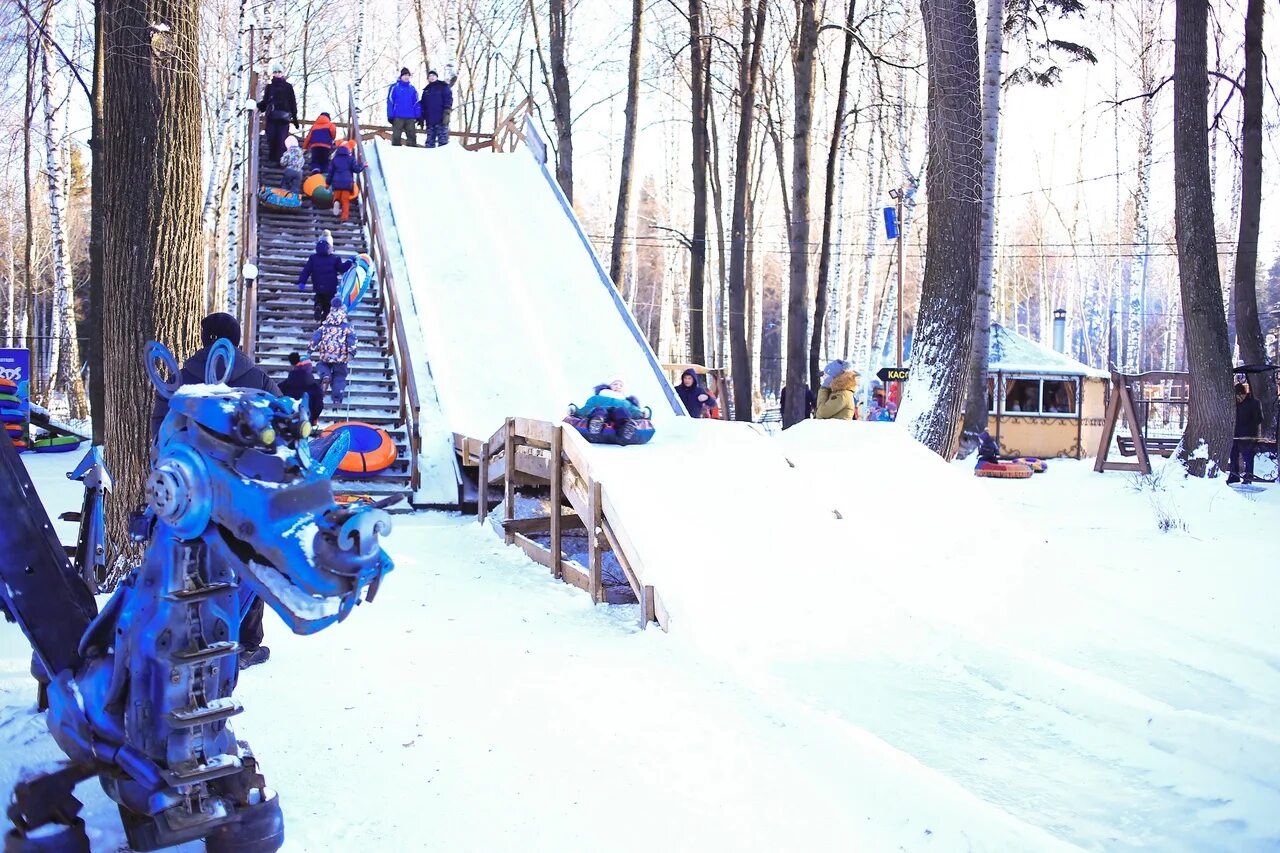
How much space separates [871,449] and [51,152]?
58.1 ft

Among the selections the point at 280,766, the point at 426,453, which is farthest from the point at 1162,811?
the point at 426,453

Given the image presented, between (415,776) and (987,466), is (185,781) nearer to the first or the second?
(415,776)

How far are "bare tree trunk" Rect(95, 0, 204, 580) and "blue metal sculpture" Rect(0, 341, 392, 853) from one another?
3217mm

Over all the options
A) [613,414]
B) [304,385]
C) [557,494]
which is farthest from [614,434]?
[304,385]

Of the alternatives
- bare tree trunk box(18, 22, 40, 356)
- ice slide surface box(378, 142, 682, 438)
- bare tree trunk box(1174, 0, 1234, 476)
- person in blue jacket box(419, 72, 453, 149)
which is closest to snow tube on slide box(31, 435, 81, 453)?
bare tree trunk box(18, 22, 40, 356)

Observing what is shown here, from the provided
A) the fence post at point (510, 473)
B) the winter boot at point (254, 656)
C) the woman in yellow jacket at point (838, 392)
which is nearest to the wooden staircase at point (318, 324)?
the fence post at point (510, 473)

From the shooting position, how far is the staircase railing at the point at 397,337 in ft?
35.5

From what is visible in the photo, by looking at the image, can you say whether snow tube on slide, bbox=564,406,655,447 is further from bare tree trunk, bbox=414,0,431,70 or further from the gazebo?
bare tree trunk, bbox=414,0,431,70

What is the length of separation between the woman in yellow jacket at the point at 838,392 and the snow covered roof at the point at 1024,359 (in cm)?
1181

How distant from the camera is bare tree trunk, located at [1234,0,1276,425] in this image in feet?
53.2

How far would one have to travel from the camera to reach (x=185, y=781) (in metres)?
2.71

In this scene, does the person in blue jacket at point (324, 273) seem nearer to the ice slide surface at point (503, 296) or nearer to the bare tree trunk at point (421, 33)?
the ice slide surface at point (503, 296)

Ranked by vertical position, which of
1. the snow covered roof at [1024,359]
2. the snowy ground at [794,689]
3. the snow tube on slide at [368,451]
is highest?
the snow covered roof at [1024,359]

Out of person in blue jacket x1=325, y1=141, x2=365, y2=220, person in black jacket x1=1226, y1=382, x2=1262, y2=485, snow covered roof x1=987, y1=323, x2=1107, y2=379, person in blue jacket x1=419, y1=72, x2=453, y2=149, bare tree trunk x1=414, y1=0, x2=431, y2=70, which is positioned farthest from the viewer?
bare tree trunk x1=414, y1=0, x2=431, y2=70
